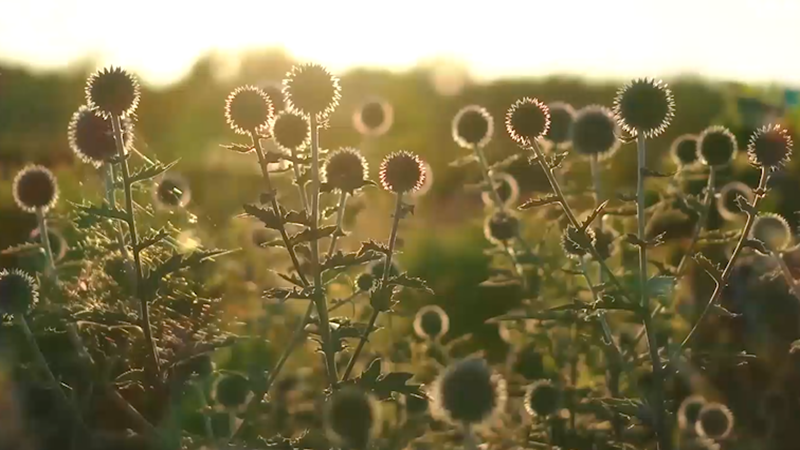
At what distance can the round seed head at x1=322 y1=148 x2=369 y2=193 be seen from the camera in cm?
342

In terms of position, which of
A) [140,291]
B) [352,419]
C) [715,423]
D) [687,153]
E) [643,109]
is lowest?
[715,423]

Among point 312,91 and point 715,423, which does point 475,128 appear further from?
point 715,423

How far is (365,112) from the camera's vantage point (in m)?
5.44

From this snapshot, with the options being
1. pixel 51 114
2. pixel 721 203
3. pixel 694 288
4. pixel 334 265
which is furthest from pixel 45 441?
pixel 51 114

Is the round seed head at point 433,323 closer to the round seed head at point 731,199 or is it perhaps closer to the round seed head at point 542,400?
the round seed head at point 542,400

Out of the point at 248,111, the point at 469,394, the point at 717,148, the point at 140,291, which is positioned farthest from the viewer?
the point at 717,148

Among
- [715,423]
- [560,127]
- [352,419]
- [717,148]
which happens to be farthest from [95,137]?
[715,423]

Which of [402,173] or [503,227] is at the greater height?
[402,173]

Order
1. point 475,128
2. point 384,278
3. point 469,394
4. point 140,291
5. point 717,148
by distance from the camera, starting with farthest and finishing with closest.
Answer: point 475,128 < point 717,148 < point 384,278 < point 140,291 < point 469,394

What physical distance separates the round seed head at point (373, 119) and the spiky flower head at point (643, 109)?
6.33 feet

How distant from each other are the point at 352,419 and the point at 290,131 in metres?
1.42

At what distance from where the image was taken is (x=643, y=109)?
359 centimetres

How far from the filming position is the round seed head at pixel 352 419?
2479mm

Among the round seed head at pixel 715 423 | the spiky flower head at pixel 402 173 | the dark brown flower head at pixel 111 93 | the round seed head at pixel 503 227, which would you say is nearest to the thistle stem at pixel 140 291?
the dark brown flower head at pixel 111 93
